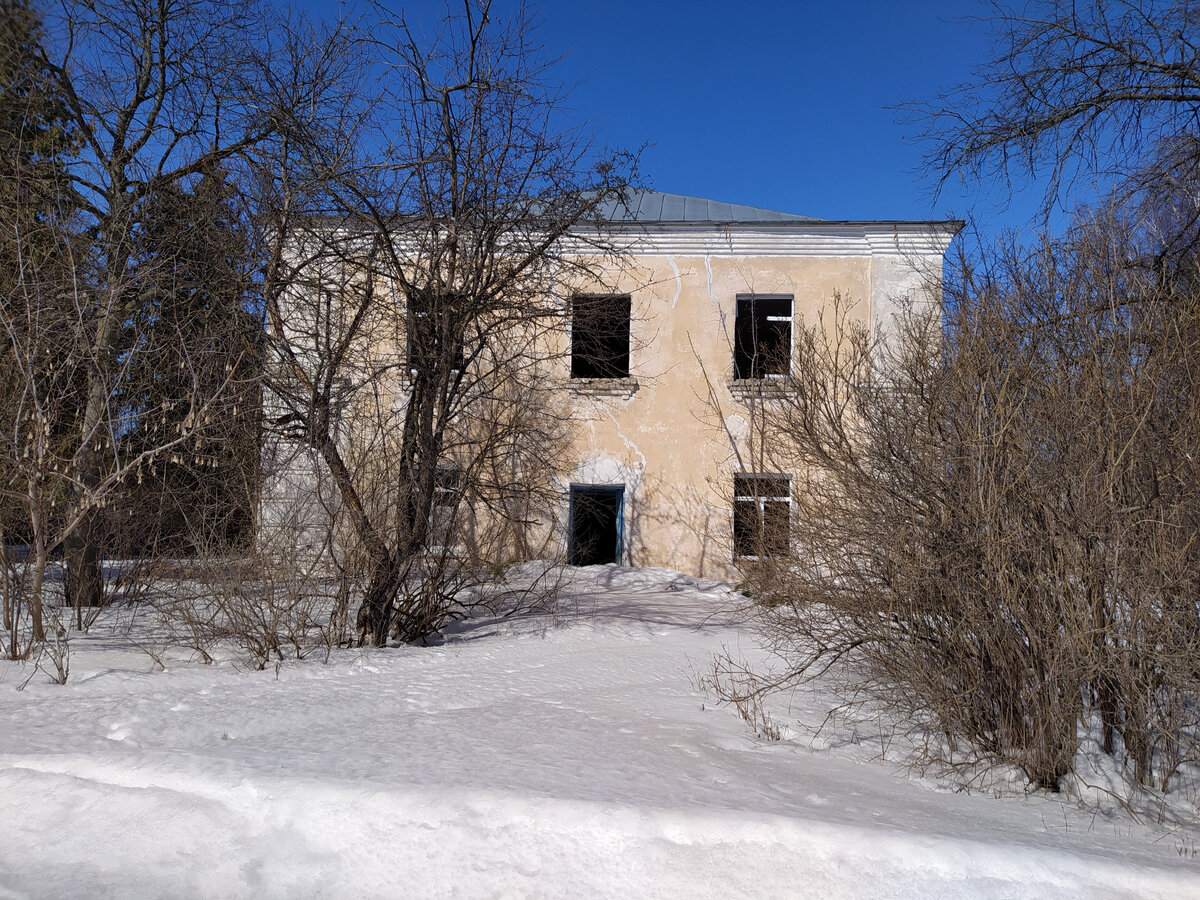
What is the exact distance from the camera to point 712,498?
16.0 m

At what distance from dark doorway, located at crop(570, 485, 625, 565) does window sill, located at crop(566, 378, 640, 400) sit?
1791mm

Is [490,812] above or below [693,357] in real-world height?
below

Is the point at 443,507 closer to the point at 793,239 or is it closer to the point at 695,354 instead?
the point at 695,354

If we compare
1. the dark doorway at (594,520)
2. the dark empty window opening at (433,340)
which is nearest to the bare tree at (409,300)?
the dark empty window opening at (433,340)

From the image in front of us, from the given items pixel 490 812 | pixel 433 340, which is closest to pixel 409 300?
pixel 433 340

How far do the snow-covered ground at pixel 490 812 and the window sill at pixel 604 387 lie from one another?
32.3 feet

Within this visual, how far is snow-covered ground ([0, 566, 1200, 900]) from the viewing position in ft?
12.8

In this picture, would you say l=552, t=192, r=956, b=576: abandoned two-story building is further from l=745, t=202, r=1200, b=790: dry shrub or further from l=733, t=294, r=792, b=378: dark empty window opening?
l=745, t=202, r=1200, b=790: dry shrub

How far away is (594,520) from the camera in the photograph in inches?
682

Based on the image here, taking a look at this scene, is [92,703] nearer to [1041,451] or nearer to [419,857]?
[419,857]

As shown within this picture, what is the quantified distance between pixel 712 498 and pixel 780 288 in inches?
166

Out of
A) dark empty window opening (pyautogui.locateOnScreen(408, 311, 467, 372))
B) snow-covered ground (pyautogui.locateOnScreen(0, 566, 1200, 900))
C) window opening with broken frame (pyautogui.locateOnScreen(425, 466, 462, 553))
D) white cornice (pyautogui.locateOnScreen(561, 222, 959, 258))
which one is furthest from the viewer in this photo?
white cornice (pyautogui.locateOnScreen(561, 222, 959, 258))

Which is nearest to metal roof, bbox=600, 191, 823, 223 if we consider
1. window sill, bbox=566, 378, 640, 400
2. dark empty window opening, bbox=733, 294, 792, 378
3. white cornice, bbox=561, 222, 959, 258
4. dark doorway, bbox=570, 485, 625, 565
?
white cornice, bbox=561, 222, 959, 258

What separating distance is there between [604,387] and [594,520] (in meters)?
2.93
